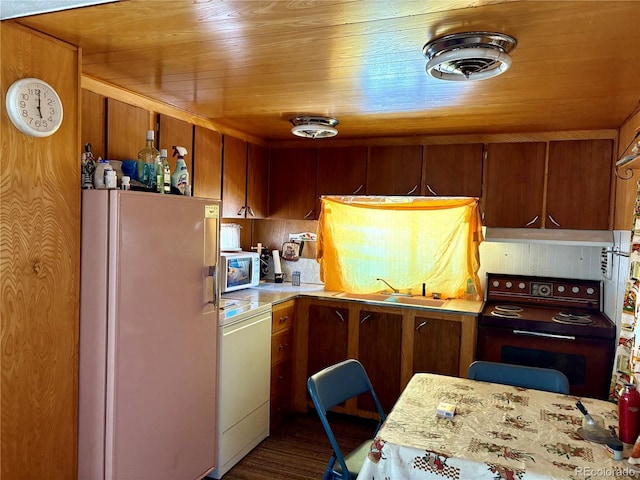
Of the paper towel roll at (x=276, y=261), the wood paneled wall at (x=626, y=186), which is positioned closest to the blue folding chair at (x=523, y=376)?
the wood paneled wall at (x=626, y=186)

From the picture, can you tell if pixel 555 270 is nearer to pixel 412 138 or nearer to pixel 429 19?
pixel 412 138

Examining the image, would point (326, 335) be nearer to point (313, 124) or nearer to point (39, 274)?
point (313, 124)

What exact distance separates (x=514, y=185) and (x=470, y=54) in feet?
6.16

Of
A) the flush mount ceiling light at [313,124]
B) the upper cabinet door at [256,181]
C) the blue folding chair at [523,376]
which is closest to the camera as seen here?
the blue folding chair at [523,376]

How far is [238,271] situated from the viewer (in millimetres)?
3541

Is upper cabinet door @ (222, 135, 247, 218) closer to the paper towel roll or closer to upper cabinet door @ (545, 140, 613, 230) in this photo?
the paper towel roll

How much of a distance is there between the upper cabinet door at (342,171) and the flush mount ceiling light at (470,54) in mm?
1861

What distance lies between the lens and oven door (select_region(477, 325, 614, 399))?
9.51ft

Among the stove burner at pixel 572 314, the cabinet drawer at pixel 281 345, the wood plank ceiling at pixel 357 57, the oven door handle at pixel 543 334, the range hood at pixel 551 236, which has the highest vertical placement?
the wood plank ceiling at pixel 357 57

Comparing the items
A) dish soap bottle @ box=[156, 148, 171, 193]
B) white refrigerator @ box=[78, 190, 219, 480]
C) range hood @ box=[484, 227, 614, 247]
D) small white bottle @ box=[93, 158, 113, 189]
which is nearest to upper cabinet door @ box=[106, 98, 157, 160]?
dish soap bottle @ box=[156, 148, 171, 193]

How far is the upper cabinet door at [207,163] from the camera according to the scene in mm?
3139

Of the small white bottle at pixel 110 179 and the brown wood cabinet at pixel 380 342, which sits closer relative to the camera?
the small white bottle at pixel 110 179

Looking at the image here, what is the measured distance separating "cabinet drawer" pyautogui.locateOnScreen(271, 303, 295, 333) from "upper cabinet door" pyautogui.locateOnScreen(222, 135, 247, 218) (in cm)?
80

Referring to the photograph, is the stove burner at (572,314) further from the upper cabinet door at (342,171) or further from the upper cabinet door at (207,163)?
the upper cabinet door at (207,163)
